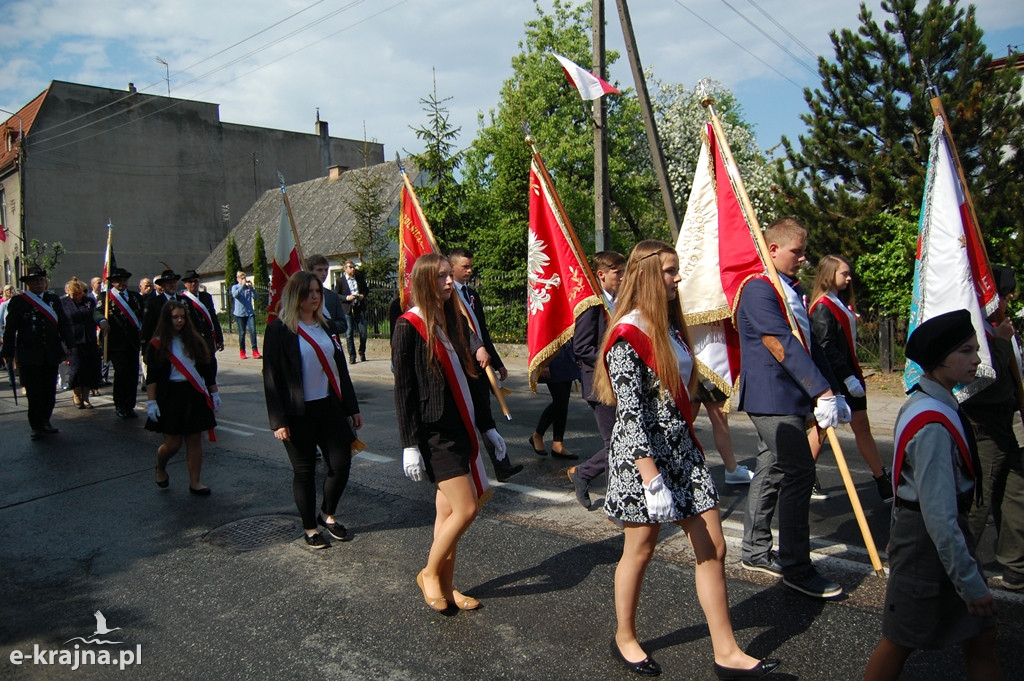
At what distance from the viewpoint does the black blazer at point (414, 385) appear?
3965mm

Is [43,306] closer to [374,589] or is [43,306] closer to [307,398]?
[307,398]

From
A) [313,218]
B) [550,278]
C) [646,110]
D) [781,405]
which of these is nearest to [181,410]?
[550,278]

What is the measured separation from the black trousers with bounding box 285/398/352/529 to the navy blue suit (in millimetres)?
2599

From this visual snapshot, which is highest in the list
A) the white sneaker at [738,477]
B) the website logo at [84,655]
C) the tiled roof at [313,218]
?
the tiled roof at [313,218]

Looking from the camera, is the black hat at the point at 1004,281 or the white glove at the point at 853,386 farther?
the white glove at the point at 853,386

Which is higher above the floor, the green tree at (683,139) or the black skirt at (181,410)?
the green tree at (683,139)

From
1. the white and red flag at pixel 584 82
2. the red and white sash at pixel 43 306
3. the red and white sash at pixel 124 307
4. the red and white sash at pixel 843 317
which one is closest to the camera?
the red and white sash at pixel 843 317

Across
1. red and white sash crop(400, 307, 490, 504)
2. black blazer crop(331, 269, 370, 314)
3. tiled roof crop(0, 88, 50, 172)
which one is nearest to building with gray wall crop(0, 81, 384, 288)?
tiled roof crop(0, 88, 50, 172)

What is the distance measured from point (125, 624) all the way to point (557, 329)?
386cm

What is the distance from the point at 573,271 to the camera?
6.53 metres

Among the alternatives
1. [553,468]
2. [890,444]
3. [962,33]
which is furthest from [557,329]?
[962,33]

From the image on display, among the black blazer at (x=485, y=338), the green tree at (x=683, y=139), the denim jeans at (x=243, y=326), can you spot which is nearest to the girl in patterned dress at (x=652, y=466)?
the black blazer at (x=485, y=338)

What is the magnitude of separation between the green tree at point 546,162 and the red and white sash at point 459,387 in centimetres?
1198

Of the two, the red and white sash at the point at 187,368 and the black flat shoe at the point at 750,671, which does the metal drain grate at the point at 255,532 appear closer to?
the red and white sash at the point at 187,368
